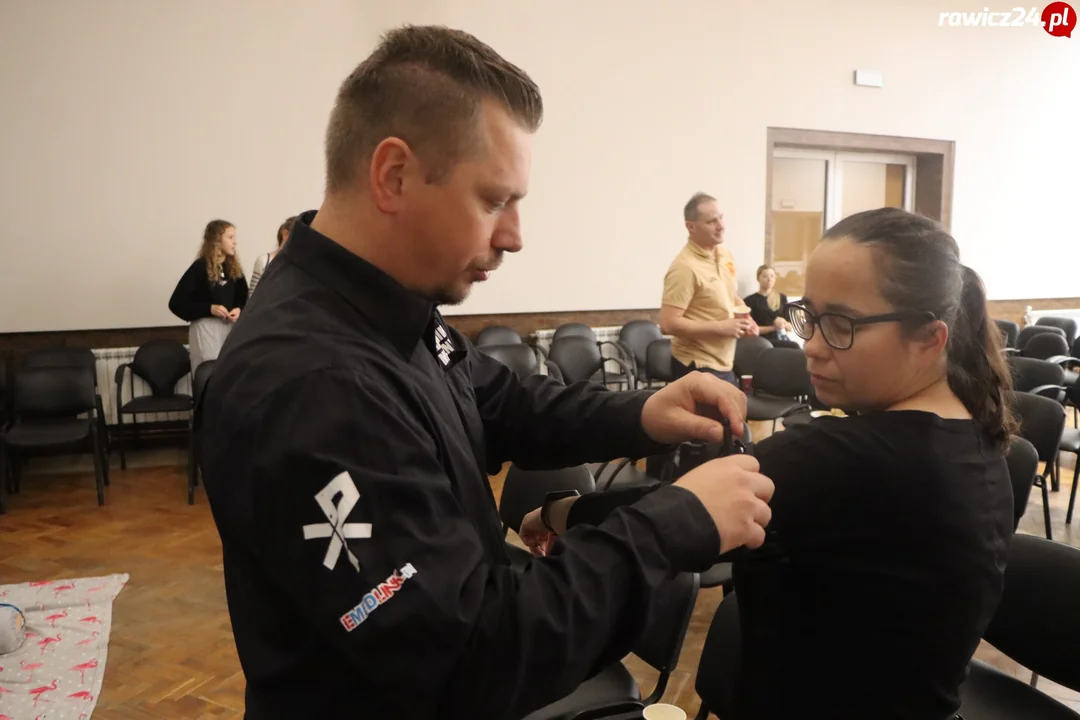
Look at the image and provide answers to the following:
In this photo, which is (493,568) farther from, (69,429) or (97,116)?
(97,116)

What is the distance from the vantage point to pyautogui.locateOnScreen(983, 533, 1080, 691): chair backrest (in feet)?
5.62

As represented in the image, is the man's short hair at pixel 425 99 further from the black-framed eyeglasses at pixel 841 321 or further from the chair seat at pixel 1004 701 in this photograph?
the chair seat at pixel 1004 701

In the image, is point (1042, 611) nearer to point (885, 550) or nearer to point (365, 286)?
point (885, 550)

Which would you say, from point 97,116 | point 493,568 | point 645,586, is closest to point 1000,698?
point 645,586

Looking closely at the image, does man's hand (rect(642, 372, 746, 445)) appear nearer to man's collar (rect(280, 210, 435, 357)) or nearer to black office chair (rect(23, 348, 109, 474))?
man's collar (rect(280, 210, 435, 357))

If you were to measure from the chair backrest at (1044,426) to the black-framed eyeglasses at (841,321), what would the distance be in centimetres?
256

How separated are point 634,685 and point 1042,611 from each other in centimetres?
97

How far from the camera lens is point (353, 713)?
845 millimetres

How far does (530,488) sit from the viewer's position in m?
2.58

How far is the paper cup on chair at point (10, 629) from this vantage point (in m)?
3.04

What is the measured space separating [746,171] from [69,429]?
21.1 ft

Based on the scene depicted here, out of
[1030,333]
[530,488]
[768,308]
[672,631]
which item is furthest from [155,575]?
[1030,333]

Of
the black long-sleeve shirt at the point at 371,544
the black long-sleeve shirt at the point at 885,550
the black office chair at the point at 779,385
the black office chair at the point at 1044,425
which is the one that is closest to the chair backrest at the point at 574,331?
the black office chair at the point at 779,385

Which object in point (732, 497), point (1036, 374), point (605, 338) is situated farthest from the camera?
point (605, 338)
